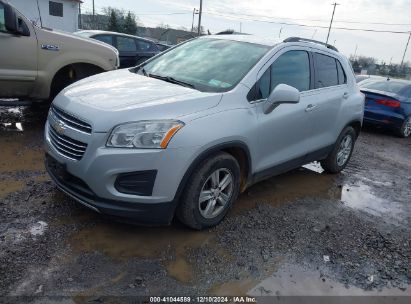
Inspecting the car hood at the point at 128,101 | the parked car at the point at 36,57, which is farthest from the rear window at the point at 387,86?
the car hood at the point at 128,101

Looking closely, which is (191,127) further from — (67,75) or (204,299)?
(67,75)

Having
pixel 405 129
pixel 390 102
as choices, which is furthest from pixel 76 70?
pixel 405 129

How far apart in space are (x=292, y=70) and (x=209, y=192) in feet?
6.00

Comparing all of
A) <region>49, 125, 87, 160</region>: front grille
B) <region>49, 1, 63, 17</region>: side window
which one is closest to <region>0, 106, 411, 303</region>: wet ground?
<region>49, 125, 87, 160</region>: front grille

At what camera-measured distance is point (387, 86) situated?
1027 cm

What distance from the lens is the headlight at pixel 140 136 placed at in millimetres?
3074

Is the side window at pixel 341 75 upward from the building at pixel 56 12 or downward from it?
upward

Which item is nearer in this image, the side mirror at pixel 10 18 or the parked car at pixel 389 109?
the side mirror at pixel 10 18

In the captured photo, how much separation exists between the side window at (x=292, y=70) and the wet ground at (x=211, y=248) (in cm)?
140

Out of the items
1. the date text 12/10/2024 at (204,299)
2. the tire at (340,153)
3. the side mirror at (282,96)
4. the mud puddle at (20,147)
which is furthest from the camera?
the tire at (340,153)

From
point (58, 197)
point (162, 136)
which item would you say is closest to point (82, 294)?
point (162, 136)

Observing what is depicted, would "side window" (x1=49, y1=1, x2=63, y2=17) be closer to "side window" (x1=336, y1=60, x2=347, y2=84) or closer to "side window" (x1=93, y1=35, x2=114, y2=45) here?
"side window" (x1=93, y1=35, x2=114, y2=45)

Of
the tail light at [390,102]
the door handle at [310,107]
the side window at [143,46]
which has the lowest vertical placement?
the tail light at [390,102]

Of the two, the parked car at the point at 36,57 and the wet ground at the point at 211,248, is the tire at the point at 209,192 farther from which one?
the parked car at the point at 36,57
